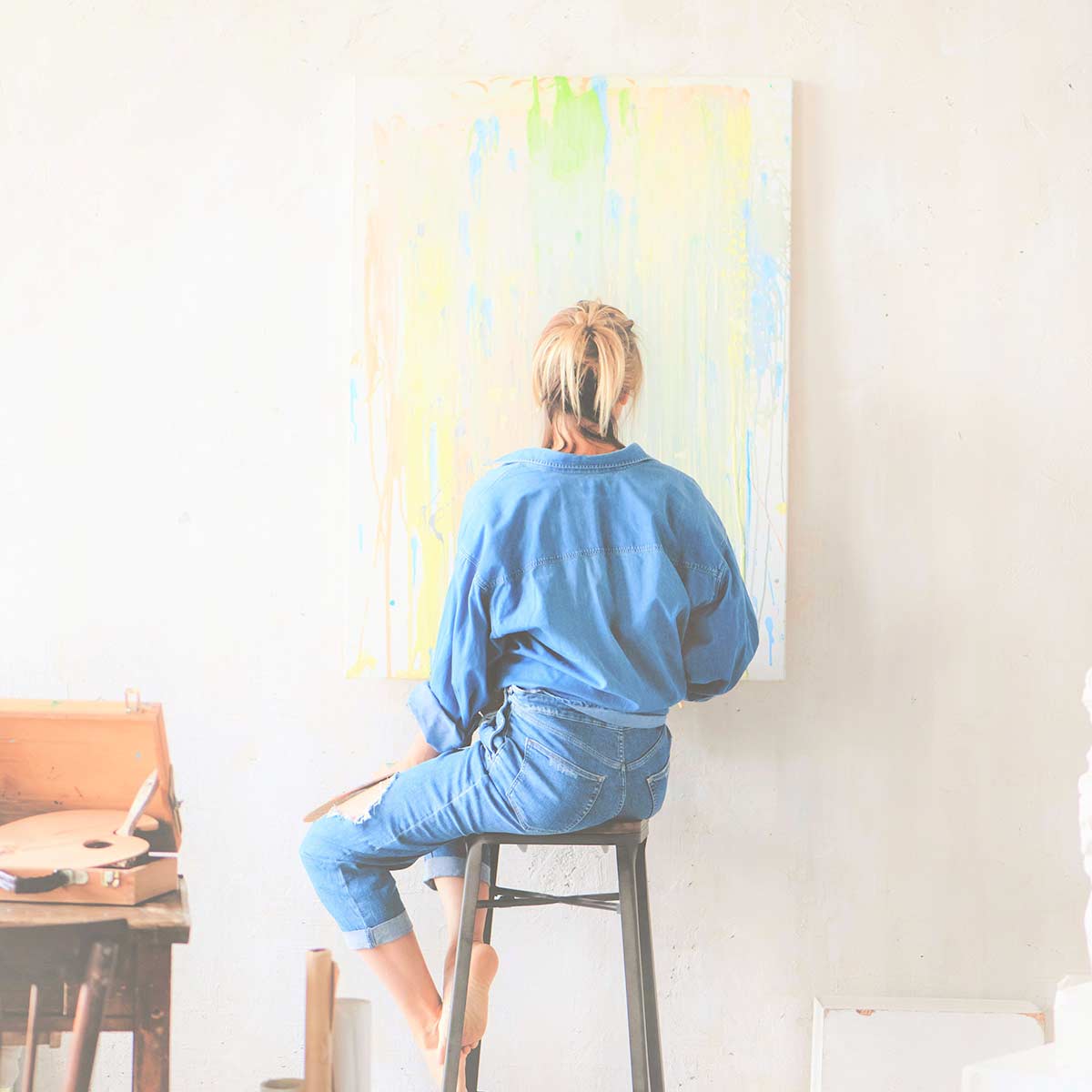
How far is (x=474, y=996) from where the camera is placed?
1.71 meters

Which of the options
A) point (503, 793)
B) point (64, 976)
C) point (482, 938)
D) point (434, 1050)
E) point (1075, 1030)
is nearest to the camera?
point (1075, 1030)

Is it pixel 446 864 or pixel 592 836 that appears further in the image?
pixel 446 864

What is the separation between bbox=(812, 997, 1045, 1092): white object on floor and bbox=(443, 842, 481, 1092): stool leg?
85 centimetres

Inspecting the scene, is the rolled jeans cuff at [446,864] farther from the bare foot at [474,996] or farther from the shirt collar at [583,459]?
the shirt collar at [583,459]

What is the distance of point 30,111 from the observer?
216 cm

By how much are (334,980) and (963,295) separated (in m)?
1.87

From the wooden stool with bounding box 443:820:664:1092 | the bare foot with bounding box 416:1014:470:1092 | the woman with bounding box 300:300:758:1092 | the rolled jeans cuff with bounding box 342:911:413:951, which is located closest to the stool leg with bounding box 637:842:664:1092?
the wooden stool with bounding box 443:820:664:1092

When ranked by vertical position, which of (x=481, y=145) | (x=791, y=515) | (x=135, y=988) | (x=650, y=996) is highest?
(x=481, y=145)

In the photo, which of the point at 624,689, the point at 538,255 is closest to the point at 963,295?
the point at 538,255

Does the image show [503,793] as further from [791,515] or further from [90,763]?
[90,763]

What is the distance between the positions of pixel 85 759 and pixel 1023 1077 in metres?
1.75

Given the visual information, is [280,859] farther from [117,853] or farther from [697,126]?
[697,126]

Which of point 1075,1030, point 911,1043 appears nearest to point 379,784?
point 1075,1030

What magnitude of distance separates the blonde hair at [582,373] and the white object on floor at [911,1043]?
50.3 inches
